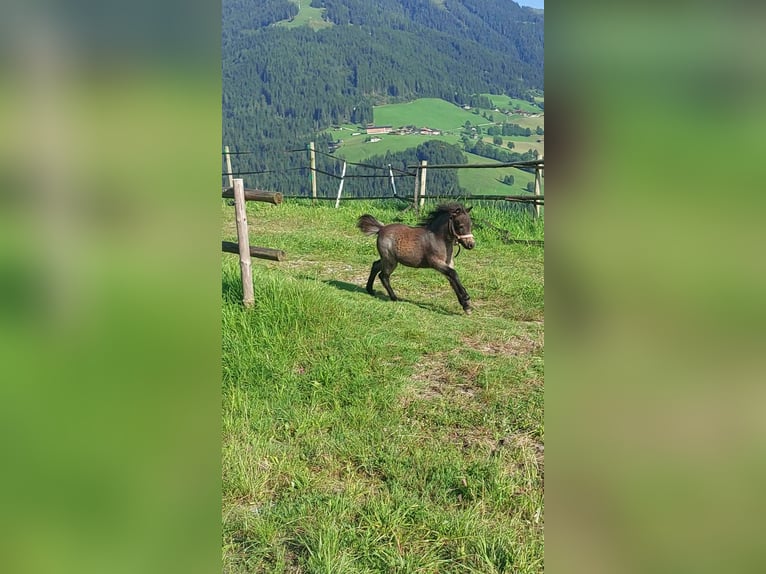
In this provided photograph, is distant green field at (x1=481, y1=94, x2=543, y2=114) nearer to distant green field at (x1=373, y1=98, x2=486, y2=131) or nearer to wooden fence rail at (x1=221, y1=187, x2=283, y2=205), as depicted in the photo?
distant green field at (x1=373, y1=98, x2=486, y2=131)

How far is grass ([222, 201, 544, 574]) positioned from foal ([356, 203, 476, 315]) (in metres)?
0.46

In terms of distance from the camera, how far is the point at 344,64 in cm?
10906

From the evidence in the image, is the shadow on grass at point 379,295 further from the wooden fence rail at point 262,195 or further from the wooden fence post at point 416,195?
the wooden fence post at point 416,195

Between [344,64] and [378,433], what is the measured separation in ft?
375

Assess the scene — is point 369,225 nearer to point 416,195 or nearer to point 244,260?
point 244,260

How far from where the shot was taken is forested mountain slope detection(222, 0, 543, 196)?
84.4 m
